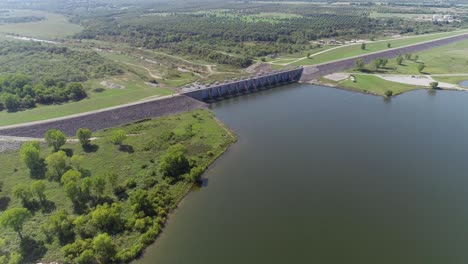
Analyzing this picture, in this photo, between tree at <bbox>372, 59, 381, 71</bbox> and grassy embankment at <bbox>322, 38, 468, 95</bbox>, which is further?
tree at <bbox>372, 59, 381, 71</bbox>

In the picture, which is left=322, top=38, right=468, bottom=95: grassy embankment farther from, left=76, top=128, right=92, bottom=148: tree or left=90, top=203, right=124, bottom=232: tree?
left=90, top=203, right=124, bottom=232: tree

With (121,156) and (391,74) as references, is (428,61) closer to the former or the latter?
(391,74)

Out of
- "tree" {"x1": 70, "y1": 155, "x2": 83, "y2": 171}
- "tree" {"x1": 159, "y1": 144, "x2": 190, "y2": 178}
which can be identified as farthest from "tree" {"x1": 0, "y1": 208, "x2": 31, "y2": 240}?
"tree" {"x1": 159, "y1": 144, "x2": 190, "y2": 178}

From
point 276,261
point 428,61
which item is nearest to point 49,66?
point 276,261

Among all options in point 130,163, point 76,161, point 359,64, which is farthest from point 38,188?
point 359,64

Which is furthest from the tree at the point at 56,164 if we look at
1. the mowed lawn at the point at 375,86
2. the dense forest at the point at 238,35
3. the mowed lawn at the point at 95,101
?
the mowed lawn at the point at 375,86

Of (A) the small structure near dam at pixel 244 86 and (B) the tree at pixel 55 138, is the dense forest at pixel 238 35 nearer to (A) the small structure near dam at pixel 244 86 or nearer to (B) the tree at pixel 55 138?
(A) the small structure near dam at pixel 244 86
